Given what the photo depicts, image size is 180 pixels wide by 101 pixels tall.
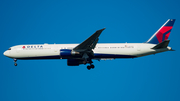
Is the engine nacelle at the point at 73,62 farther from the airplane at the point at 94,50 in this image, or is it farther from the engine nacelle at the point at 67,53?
the engine nacelle at the point at 67,53

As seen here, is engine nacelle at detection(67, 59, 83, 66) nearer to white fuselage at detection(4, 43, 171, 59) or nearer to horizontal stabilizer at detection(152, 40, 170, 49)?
white fuselage at detection(4, 43, 171, 59)

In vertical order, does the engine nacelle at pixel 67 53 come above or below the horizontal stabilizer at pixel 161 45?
above

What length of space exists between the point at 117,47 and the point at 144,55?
146 inches

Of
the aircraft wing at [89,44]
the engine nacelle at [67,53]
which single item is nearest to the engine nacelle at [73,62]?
the engine nacelle at [67,53]

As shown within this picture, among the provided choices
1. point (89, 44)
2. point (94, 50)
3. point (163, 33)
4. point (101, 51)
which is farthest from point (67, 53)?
point (163, 33)

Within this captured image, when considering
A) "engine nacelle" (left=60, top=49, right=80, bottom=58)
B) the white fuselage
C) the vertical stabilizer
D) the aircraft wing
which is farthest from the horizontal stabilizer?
"engine nacelle" (left=60, top=49, right=80, bottom=58)

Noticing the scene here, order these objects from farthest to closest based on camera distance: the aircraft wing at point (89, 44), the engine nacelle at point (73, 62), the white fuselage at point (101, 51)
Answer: the engine nacelle at point (73, 62) → the white fuselage at point (101, 51) → the aircraft wing at point (89, 44)

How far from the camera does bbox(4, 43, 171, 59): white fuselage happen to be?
32.2m

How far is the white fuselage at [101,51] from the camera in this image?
32.2 m

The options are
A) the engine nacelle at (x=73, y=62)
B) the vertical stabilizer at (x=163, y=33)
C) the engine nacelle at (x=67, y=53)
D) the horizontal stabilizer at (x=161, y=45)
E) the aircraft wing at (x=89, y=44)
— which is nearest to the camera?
the aircraft wing at (x=89, y=44)

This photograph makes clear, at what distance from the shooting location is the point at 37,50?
33406mm

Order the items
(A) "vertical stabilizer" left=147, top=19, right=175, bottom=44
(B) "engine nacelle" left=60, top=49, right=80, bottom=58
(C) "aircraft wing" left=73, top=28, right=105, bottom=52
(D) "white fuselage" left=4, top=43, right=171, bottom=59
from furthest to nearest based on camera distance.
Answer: (A) "vertical stabilizer" left=147, top=19, right=175, bottom=44 < (D) "white fuselage" left=4, top=43, right=171, bottom=59 < (B) "engine nacelle" left=60, top=49, right=80, bottom=58 < (C) "aircraft wing" left=73, top=28, right=105, bottom=52

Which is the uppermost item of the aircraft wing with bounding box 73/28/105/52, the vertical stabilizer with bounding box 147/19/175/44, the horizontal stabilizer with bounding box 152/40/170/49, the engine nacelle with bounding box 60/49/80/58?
the vertical stabilizer with bounding box 147/19/175/44

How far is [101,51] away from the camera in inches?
1282
